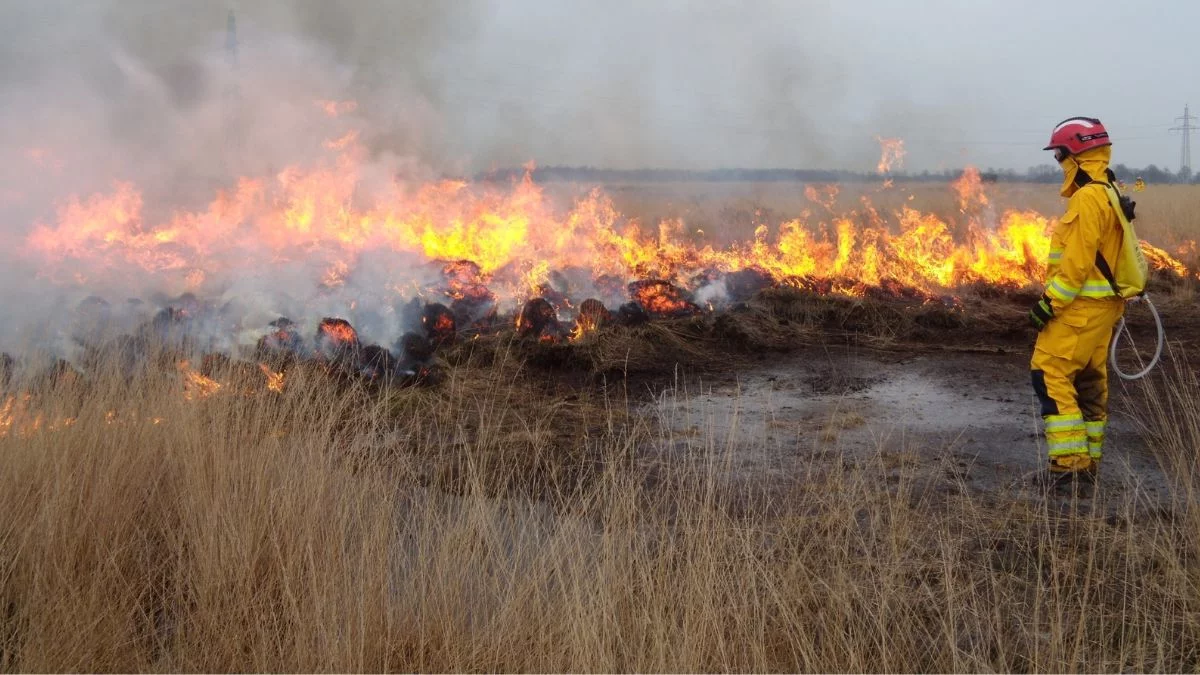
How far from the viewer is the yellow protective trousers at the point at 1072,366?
4777 millimetres

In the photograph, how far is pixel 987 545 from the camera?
390cm

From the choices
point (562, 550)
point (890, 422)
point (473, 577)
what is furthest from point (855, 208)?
point (473, 577)

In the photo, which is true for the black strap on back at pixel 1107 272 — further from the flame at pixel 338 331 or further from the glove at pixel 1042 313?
the flame at pixel 338 331

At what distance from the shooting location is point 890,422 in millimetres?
6262

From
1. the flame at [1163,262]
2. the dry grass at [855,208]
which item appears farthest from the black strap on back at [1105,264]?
the flame at [1163,262]

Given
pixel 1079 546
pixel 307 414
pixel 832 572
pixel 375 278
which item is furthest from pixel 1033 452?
pixel 375 278

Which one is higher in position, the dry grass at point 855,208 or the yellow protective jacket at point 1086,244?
the dry grass at point 855,208

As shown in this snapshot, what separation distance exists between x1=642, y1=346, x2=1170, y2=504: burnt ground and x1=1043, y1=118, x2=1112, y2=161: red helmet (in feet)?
6.36

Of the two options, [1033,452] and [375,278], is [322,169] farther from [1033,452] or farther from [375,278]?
[1033,452]

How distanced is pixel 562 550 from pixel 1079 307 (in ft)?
11.8

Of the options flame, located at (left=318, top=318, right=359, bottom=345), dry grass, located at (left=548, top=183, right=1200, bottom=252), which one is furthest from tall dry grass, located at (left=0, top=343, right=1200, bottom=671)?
dry grass, located at (left=548, top=183, right=1200, bottom=252)

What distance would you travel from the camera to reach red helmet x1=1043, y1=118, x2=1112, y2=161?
4926 mm

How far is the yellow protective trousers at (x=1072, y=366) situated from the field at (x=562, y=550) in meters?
0.32

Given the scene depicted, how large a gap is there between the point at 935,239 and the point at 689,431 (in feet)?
30.4
